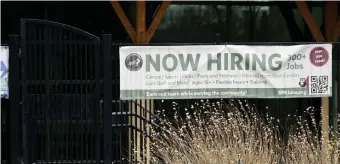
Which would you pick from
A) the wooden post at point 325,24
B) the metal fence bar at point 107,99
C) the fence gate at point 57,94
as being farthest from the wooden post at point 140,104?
the wooden post at point 325,24

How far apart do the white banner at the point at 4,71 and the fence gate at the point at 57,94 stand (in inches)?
22.0

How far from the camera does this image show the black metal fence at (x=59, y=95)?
666cm

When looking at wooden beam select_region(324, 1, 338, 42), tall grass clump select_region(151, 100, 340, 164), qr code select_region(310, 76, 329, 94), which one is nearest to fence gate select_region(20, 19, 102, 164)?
tall grass clump select_region(151, 100, 340, 164)

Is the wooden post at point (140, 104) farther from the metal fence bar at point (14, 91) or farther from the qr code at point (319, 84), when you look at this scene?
the qr code at point (319, 84)

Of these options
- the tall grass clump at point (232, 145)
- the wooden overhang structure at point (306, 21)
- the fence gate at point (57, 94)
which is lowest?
the tall grass clump at point (232, 145)

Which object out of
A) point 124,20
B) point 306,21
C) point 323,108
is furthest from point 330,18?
point 124,20

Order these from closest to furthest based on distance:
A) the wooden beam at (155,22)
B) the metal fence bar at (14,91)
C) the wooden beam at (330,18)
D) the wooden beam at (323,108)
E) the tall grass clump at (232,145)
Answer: the tall grass clump at (232,145) → the wooden beam at (323,108) → the metal fence bar at (14,91) → the wooden beam at (155,22) → the wooden beam at (330,18)

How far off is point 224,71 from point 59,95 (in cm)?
221

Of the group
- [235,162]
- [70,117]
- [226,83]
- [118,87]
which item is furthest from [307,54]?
[70,117]

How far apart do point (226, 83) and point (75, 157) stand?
7.30 ft

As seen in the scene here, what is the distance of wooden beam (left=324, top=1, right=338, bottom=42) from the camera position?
32.8ft

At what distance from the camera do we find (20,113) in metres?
6.84

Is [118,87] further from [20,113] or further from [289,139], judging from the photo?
[289,139]

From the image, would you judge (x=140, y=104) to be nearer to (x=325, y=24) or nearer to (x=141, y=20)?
(x=141, y=20)
